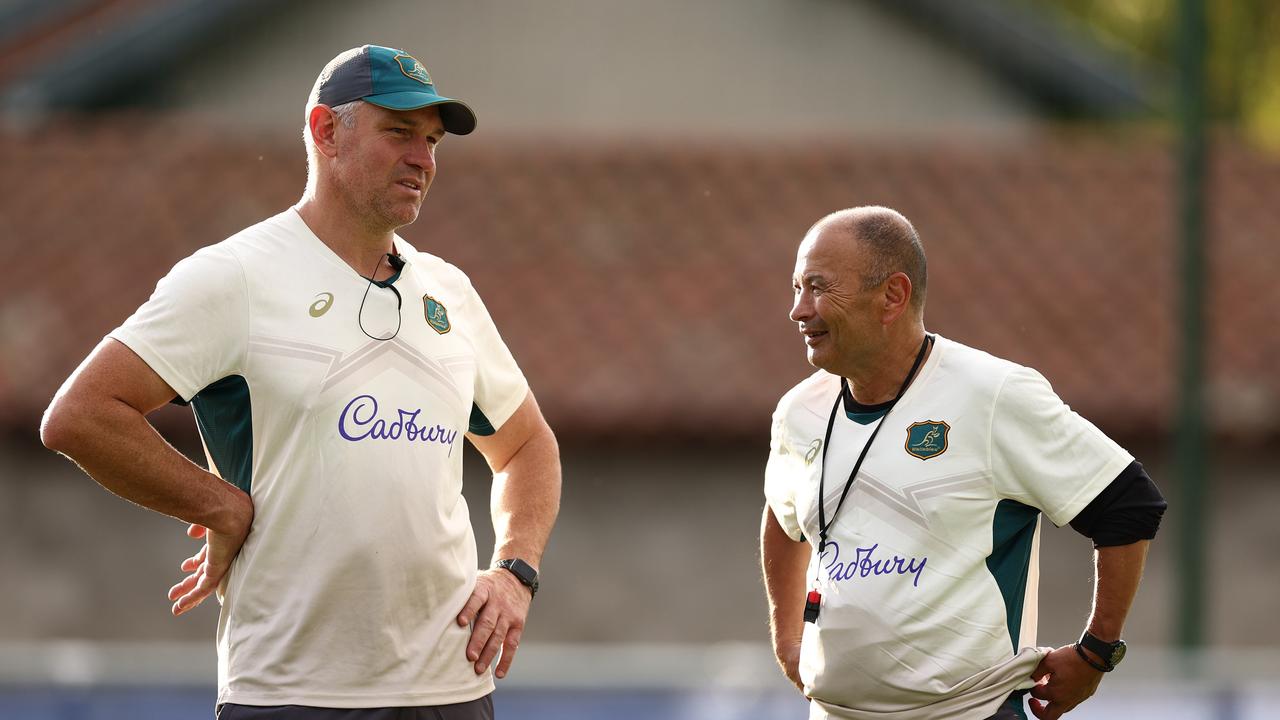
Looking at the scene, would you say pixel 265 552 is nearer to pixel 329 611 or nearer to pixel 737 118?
pixel 329 611

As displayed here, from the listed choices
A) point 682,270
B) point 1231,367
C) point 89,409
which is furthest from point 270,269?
point 1231,367

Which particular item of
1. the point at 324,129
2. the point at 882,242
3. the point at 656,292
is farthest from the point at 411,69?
the point at 656,292

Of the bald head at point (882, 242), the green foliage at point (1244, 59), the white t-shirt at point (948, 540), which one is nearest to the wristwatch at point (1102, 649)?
the white t-shirt at point (948, 540)

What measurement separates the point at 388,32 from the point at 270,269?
11.7m

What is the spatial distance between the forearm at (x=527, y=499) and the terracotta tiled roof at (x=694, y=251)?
7.11m

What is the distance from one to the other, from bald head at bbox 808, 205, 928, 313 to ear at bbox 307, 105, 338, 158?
3.66ft

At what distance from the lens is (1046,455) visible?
3.74m

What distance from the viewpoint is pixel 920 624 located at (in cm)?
374

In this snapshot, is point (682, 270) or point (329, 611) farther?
point (682, 270)

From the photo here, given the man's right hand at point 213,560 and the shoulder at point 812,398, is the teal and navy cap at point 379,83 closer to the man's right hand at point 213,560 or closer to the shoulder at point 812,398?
the man's right hand at point 213,560

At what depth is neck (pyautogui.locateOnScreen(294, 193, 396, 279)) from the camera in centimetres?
374

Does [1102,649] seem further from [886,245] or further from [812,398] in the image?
[886,245]

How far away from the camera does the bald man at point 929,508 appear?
374 centimetres

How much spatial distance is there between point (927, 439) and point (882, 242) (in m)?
0.47
